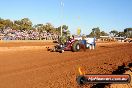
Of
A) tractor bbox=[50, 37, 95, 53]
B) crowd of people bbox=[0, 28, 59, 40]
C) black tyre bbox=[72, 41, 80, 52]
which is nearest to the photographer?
tractor bbox=[50, 37, 95, 53]

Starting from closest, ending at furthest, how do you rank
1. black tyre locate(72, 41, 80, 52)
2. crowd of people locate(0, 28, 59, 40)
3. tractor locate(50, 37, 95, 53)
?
1. tractor locate(50, 37, 95, 53)
2. black tyre locate(72, 41, 80, 52)
3. crowd of people locate(0, 28, 59, 40)

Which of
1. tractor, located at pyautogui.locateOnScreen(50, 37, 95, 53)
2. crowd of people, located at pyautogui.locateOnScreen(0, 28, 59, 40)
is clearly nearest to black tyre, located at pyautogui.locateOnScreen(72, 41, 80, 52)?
tractor, located at pyautogui.locateOnScreen(50, 37, 95, 53)

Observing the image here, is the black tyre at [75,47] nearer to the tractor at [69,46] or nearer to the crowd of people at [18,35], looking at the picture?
the tractor at [69,46]

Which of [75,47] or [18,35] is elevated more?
[18,35]

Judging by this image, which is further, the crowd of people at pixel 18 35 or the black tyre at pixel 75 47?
the crowd of people at pixel 18 35

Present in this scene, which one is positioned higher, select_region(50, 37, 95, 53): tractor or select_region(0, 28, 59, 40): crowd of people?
select_region(0, 28, 59, 40): crowd of people

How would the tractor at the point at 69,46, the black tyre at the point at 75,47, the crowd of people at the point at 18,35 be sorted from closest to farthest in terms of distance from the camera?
1. the tractor at the point at 69,46
2. the black tyre at the point at 75,47
3. the crowd of people at the point at 18,35

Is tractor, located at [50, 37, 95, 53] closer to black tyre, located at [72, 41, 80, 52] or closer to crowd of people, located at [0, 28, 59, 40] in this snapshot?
black tyre, located at [72, 41, 80, 52]

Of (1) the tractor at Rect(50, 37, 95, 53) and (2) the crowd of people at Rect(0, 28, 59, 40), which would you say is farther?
(2) the crowd of people at Rect(0, 28, 59, 40)

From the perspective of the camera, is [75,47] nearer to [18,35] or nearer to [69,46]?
[69,46]

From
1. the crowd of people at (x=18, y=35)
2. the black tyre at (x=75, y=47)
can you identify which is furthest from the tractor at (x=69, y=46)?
the crowd of people at (x=18, y=35)

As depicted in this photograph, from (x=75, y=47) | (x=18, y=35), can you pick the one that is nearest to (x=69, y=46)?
(x=75, y=47)

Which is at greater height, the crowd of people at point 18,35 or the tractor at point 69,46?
the crowd of people at point 18,35

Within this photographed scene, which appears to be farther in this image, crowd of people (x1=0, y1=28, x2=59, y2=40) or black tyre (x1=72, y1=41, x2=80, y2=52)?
crowd of people (x1=0, y1=28, x2=59, y2=40)
